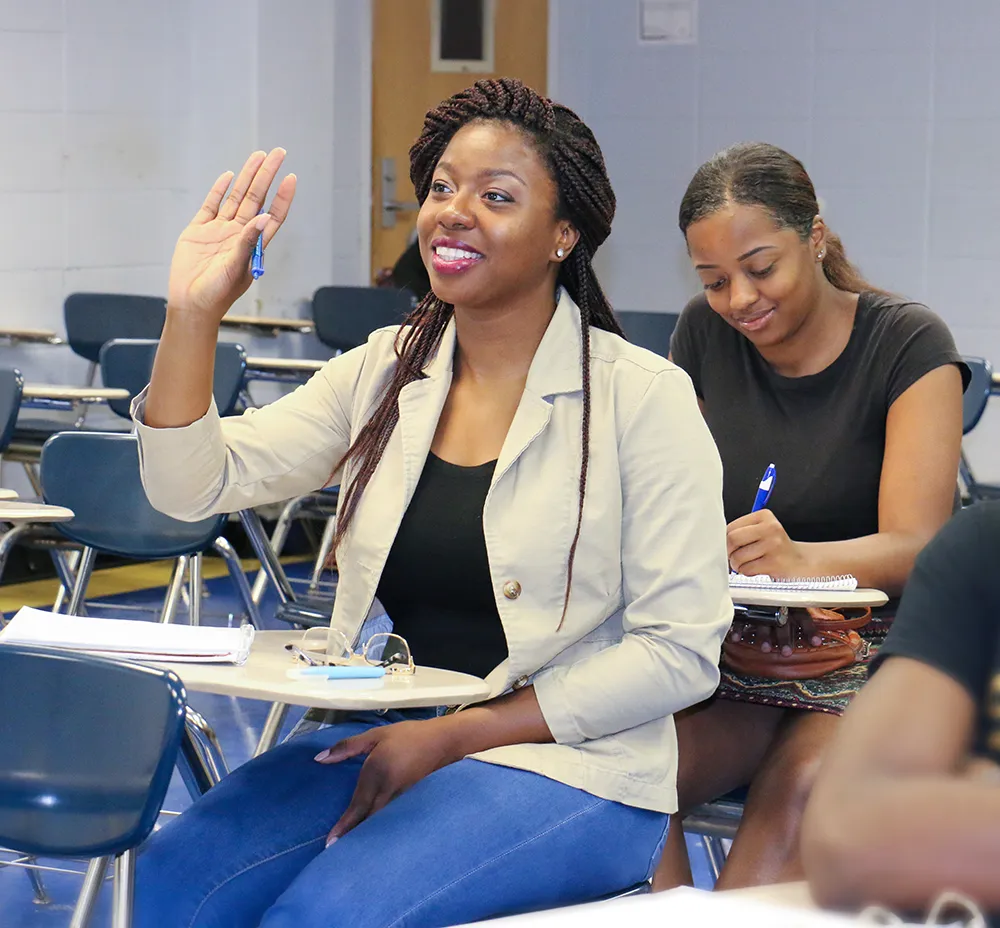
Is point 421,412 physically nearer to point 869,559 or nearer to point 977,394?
point 869,559

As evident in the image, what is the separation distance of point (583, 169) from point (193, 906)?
979mm

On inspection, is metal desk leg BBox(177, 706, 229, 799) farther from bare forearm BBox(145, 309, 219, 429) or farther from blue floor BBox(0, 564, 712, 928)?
blue floor BBox(0, 564, 712, 928)

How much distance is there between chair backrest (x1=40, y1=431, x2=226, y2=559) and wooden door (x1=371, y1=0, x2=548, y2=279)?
3500mm

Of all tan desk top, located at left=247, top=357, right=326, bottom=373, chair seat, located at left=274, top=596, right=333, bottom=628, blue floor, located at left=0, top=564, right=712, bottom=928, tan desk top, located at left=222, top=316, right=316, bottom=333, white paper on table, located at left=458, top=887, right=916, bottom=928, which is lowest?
blue floor, located at left=0, top=564, right=712, bottom=928

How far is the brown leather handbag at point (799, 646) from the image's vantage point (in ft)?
6.95

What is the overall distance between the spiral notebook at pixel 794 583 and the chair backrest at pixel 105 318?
4.04 m

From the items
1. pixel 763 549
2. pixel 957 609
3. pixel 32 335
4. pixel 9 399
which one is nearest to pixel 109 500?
pixel 9 399

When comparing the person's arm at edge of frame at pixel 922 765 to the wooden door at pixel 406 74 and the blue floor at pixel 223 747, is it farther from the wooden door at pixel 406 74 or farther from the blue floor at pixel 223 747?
the wooden door at pixel 406 74

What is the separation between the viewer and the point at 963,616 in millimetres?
1040

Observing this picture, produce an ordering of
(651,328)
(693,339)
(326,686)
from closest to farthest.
Answer: (326,686)
(693,339)
(651,328)

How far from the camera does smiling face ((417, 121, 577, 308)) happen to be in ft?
6.39

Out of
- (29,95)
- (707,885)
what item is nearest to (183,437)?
(707,885)

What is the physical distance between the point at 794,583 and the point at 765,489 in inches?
10.8

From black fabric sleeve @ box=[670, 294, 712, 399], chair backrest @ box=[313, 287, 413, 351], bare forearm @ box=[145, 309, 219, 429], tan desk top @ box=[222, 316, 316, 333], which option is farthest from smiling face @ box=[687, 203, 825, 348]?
tan desk top @ box=[222, 316, 316, 333]
